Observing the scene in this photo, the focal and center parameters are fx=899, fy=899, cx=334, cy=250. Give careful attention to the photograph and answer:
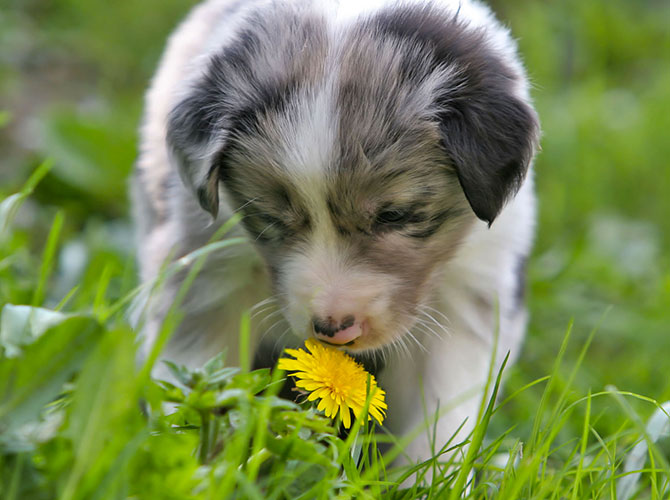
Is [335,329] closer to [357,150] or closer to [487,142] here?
[357,150]

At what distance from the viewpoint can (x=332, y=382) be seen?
2.16 meters

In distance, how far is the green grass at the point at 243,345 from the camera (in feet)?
5.35

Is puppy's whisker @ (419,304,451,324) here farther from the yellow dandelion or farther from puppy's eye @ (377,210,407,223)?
the yellow dandelion

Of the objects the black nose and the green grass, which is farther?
the black nose

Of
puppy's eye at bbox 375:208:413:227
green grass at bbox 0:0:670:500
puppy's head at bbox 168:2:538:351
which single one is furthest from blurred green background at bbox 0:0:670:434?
puppy's eye at bbox 375:208:413:227

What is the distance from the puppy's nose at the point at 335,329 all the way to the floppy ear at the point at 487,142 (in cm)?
47

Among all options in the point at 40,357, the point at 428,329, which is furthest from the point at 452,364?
the point at 40,357

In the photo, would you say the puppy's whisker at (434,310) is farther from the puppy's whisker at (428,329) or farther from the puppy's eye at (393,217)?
the puppy's eye at (393,217)

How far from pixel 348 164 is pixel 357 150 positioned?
0.14ft

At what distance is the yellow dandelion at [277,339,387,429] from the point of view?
6.98ft

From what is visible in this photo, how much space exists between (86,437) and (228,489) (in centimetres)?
27


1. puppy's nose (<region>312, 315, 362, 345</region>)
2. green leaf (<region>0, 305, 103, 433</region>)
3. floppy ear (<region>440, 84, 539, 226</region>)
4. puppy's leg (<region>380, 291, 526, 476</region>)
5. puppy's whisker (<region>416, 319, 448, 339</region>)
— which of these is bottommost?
puppy's leg (<region>380, 291, 526, 476</region>)

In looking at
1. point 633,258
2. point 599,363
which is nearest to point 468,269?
point 599,363

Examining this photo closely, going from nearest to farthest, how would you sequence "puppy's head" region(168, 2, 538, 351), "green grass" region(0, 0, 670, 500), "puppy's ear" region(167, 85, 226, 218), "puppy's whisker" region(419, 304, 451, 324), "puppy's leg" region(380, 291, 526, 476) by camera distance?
"green grass" region(0, 0, 670, 500), "puppy's head" region(168, 2, 538, 351), "puppy's ear" region(167, 85, 226, 218), "puppy's whisker" region(419, 304, 451, 324), "puppy's leg" region(380, 291, 526, 476)
